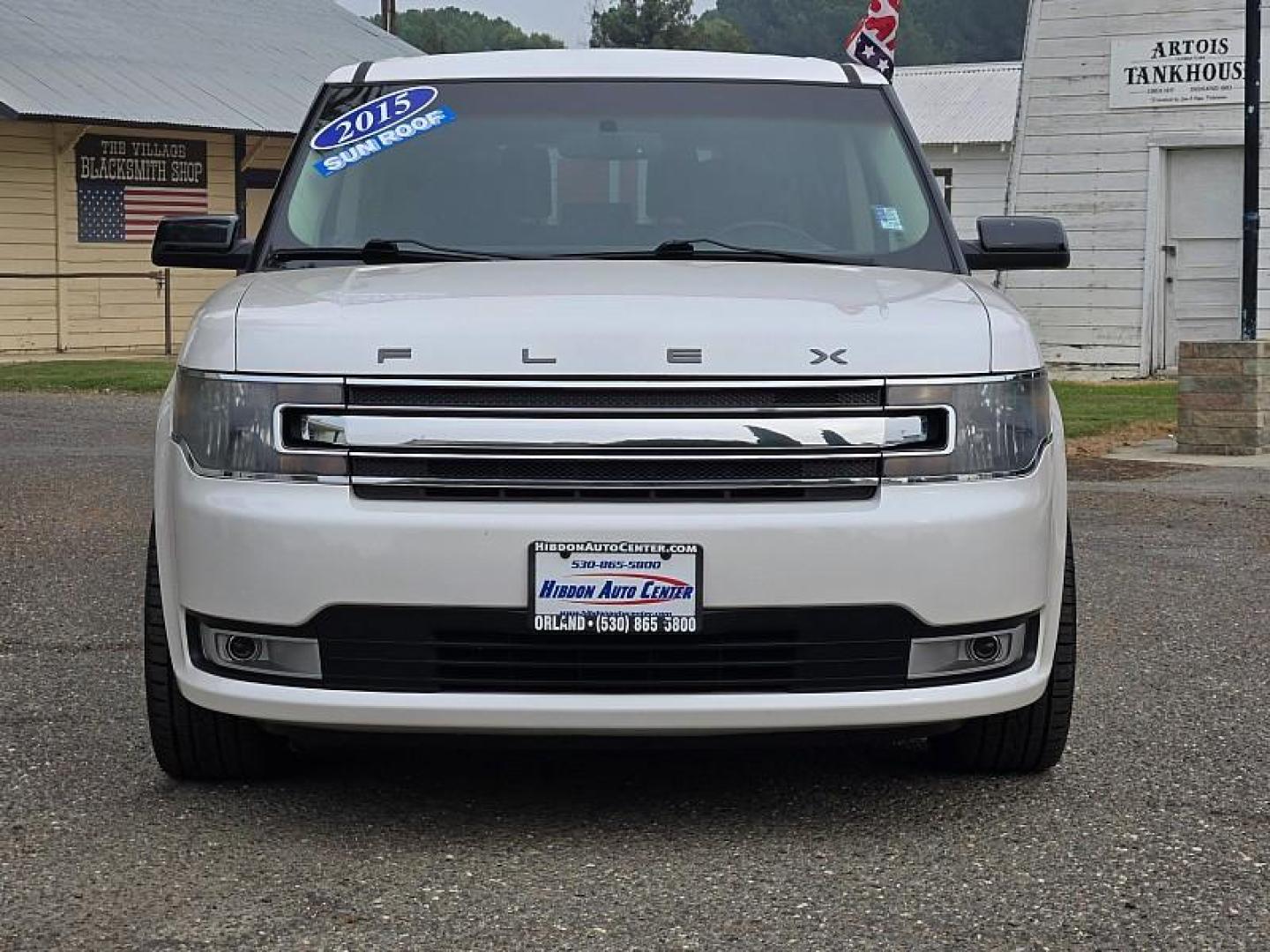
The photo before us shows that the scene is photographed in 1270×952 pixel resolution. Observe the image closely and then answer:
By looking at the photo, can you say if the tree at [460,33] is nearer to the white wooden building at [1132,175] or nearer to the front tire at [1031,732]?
the white wooden building at [1132,175]

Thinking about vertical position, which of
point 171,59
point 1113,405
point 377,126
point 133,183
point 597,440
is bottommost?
point 1113,405

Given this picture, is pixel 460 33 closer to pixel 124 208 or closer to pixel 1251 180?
pixel 124 208

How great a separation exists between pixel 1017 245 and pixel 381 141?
1734 mm

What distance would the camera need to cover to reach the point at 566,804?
16.3 ft

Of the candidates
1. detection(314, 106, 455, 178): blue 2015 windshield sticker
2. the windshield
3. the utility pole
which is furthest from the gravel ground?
the utility pole

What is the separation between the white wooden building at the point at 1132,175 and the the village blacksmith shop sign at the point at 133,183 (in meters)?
10.5

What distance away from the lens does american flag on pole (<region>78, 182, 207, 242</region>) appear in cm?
2569

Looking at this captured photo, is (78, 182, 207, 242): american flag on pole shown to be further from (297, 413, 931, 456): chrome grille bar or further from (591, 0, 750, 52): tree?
(591, 0, 750, 52): tree

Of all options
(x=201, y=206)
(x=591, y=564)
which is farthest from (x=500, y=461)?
(x=201, y=206)

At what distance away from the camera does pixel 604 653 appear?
4.48 m

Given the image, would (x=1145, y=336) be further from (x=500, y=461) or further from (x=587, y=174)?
(x=500, y=461)

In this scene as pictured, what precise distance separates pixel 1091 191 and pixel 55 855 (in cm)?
1808

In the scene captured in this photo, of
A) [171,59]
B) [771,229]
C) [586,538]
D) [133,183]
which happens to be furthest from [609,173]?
[171,59]

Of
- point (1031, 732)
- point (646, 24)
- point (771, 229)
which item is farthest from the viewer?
point (646, 24)
